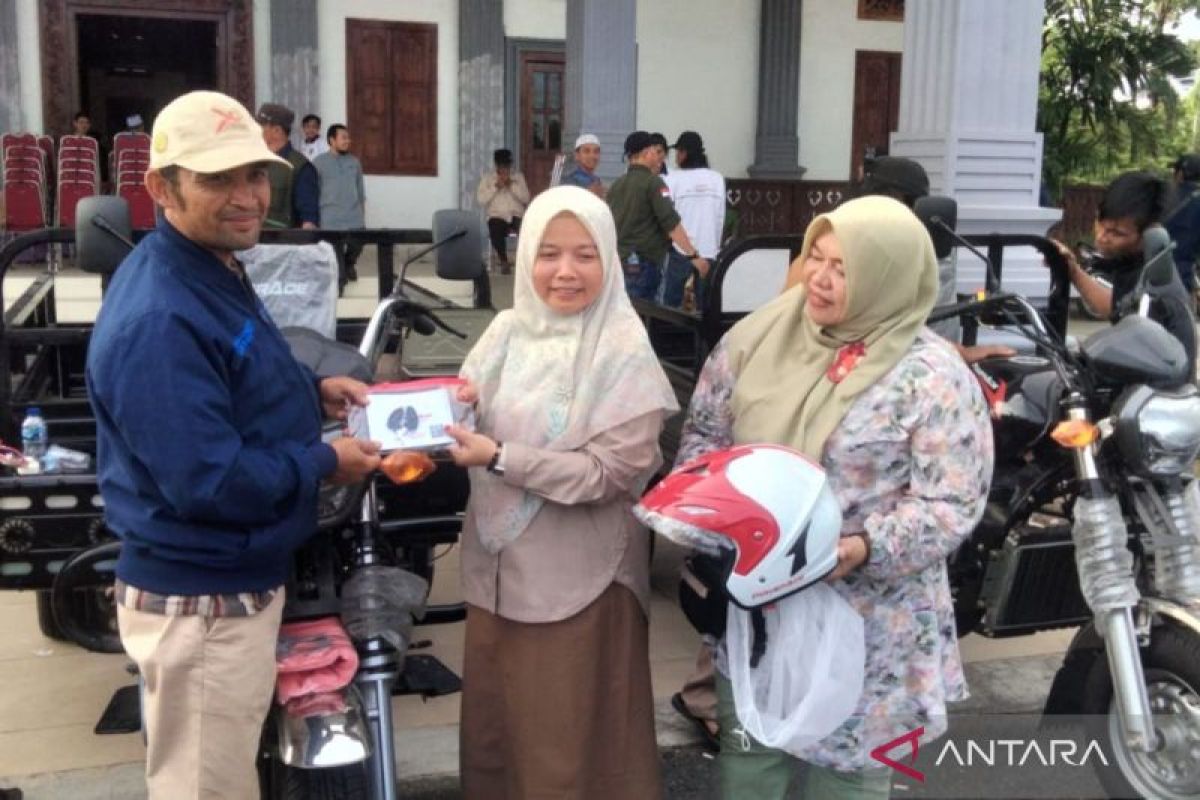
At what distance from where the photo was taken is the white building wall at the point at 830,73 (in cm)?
1628

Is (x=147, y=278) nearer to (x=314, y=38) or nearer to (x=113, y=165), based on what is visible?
(x=113, y=165)

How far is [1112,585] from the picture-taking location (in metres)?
2.86

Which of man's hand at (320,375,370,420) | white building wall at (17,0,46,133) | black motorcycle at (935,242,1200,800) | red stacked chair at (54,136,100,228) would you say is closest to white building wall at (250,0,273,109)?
red stacked chair at (54,136,100,228)

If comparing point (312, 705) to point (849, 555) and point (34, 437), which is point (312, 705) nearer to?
point (849, 555)

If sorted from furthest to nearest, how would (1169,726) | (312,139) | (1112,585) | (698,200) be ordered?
(312,139) → (698,200) → (1169,726) → (1112,585)

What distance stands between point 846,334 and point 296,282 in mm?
2004

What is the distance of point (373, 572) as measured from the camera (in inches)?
103

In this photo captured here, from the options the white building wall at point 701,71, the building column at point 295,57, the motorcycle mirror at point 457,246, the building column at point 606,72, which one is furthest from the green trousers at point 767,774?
the white building wall at point 701,71

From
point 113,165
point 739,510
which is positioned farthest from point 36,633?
point 113,165

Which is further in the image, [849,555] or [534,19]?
[534,19]

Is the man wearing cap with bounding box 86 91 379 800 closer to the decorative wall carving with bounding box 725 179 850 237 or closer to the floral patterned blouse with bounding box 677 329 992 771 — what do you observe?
the floral patterned blouse with bounding box 677 329 992 771

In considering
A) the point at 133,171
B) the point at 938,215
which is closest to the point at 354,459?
the point at 938,215

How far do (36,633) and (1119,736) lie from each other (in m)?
3.62

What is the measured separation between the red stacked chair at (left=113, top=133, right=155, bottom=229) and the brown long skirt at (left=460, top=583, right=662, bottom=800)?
34.5 ft
